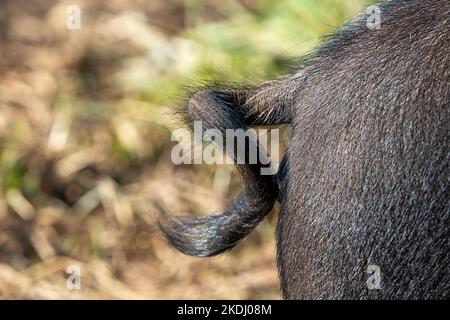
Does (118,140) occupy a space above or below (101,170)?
above

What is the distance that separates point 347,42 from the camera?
2.06 meters

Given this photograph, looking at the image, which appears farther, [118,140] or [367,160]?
[118,140]

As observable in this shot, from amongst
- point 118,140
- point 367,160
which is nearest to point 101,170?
point 118,140

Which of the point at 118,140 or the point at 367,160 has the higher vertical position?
the point at 118,140

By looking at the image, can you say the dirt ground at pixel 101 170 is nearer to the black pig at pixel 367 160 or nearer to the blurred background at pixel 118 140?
the blurred background at pixel 118 140

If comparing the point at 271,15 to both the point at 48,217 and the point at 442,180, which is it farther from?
the point at 442,180

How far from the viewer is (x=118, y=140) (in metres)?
4.38

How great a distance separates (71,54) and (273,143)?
245 cm

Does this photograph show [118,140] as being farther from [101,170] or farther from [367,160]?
[367,160]

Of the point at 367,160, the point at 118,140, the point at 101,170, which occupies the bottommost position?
the point at 367,160

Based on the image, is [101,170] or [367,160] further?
[101,170]

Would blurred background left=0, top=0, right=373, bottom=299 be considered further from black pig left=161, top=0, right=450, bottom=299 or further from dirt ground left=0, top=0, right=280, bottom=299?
black pig left=161, top=0, right=450, bottom=299

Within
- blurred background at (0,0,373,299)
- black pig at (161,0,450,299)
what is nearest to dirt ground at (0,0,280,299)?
blurred background at (0,0,373,299)

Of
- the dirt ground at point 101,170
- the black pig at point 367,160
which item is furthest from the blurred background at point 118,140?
the black pig at point 367,160
